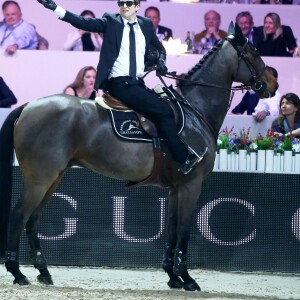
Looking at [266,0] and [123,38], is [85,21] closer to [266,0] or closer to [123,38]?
[123,38]


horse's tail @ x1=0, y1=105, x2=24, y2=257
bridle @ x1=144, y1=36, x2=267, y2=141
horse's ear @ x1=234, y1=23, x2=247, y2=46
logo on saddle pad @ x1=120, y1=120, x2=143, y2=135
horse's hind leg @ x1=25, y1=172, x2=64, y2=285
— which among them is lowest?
horse's hind leg @ x1=25, y1=172, x2=64, y2=285

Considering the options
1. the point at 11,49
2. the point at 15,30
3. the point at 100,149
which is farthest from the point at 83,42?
the point at 100,149

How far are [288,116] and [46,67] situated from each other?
12.1ft

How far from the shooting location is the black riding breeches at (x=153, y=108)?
8.87 m

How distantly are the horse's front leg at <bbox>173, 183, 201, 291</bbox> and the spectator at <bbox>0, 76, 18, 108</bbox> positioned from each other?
15.4ft

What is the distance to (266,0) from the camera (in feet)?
48.3

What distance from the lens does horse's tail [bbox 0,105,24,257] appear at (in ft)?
29.3

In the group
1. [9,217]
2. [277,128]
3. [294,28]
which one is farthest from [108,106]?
A: [294,28]

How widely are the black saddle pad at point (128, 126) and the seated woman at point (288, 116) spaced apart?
3.39m

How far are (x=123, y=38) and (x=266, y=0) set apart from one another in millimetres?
6203

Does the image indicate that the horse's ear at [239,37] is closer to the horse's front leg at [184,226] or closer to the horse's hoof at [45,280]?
the horse's front leg at [184,226]

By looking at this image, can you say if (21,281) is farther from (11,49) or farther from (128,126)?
(11,49)

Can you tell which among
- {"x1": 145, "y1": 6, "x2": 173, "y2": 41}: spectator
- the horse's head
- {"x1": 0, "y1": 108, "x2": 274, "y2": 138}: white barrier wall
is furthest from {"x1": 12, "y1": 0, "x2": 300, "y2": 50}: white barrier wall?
the horse's head

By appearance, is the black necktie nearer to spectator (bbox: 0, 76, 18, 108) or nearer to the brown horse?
the brown horse
